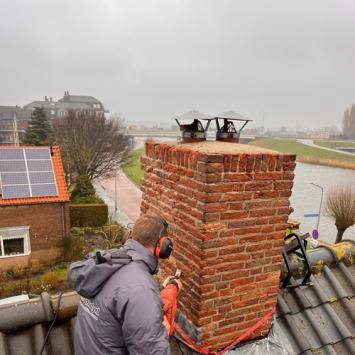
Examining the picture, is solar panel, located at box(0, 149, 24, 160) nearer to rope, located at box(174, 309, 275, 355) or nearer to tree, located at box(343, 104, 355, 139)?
rope, located at box(174, 309, 275, 355)

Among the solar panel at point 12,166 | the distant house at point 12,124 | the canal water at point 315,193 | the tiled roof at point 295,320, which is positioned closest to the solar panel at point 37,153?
the solar panel at point 12,166

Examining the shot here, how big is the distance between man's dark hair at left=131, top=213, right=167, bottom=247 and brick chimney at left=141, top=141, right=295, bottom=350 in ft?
1.28

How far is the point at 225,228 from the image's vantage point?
8.52ft

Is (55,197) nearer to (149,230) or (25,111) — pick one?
(149,230)

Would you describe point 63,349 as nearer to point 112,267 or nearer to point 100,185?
point 112,267

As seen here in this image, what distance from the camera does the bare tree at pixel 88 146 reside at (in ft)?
92.7

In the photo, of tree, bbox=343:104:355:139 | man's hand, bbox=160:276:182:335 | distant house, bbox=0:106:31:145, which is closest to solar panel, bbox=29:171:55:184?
man's hand, bbox=160:276:182:335

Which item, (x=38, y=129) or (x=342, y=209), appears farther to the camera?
(x=38, y=129)

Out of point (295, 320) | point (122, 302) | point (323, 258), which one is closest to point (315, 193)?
point (323, 258)

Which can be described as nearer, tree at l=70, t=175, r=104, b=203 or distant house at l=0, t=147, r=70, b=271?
distant house at l=0, t=147, r=70, b=271

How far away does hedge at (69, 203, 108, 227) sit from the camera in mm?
22578

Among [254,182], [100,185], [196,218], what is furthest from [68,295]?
[100,185]

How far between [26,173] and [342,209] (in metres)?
20.2

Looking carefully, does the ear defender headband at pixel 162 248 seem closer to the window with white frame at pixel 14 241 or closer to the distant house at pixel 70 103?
the window with white frame at pixel 14 241
